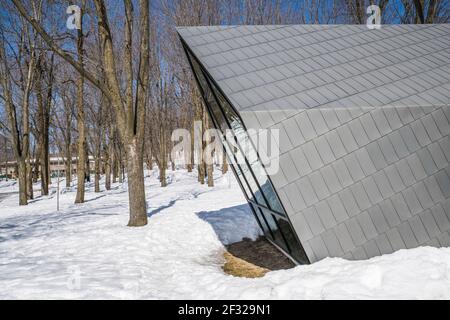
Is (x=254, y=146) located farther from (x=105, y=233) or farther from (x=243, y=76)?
(x=105, y=233)

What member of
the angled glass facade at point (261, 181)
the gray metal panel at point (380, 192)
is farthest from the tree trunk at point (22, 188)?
the gray metal panel at point (380, 192)

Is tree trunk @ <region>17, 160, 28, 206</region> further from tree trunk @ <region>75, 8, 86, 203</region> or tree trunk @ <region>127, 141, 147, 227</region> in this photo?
tree trunk @ <region>127, 141, 147, 227</region>

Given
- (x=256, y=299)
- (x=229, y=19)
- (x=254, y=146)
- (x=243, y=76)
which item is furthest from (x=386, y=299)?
(x=229, y=19)

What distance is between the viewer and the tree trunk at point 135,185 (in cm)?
931

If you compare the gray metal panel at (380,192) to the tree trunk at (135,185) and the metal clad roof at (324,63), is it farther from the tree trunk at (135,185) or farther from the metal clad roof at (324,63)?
the tree trunk at (135,185)

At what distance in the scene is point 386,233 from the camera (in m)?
5.29

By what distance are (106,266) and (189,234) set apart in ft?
10.8

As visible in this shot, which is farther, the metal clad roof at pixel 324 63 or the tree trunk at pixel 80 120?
the tree trunk at pixel 80 120

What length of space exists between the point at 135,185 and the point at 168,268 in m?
3.62

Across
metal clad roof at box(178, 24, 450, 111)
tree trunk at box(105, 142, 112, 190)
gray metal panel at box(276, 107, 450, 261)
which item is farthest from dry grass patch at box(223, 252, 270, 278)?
tree trunk at box(105, 142, 112, 190)

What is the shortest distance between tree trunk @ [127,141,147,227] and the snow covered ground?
457 millimetres

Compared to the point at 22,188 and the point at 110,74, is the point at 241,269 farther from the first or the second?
the point at 22,188

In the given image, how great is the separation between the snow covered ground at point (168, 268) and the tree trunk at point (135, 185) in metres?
0.46

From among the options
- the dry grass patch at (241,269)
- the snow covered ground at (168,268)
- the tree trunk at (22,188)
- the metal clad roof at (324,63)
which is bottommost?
the dry grass patch at (241,269)
